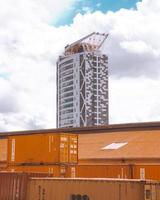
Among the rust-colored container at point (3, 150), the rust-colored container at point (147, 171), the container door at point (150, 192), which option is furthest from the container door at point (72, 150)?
the rust-colored container at point (3, 150)

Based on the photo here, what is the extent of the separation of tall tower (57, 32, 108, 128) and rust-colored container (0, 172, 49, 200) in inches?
5402

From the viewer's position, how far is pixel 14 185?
22.7 metres

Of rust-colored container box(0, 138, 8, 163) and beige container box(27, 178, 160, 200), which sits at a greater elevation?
rust-colored container box(0, 138, 8, 163)

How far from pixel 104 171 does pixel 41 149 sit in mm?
4282

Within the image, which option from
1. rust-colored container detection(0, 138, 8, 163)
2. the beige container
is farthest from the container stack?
rust-colored container detection(0, 138, 8, 163)

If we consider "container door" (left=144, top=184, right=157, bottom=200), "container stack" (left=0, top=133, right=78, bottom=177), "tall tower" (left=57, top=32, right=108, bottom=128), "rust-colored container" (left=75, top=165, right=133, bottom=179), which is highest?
"tall tower" (left=57, top=32, right=108, bottom=128)

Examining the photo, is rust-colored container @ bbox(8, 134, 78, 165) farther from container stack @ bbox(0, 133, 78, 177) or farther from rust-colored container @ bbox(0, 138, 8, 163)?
rust-colored container @ bbox(0, 138, 8, 163)

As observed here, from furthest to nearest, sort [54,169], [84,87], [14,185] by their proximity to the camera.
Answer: [84,87], [54,169], [14,185]

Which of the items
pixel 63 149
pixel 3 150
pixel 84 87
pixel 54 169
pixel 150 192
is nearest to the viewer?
pixel 150 192

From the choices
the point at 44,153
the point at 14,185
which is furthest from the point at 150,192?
the point at 44,153

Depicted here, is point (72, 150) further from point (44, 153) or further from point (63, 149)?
point (44, 153)

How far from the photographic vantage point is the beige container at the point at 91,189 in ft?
58.2

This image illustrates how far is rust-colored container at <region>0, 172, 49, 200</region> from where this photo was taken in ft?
73.0

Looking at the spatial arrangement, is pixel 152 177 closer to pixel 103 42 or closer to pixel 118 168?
pixel 118 168
